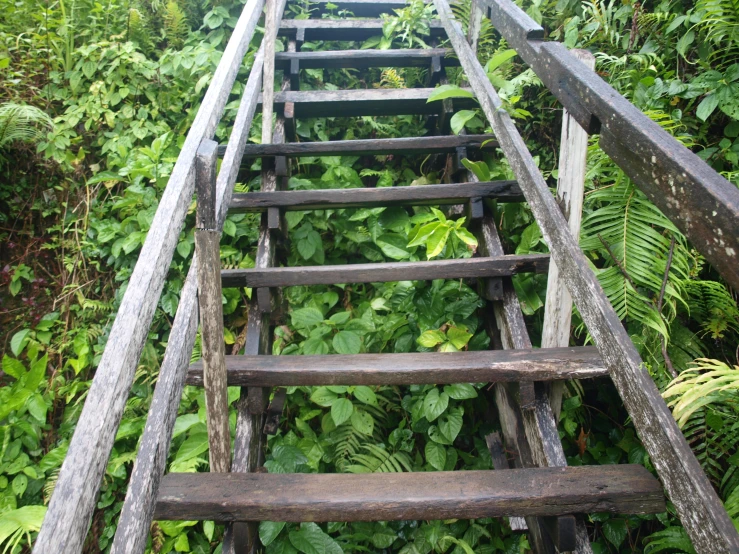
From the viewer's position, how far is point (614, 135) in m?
1.25

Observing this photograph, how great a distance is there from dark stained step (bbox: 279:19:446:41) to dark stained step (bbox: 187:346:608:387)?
2679 millimetres

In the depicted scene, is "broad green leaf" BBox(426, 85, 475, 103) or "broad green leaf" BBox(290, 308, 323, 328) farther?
"broad green leaf" BBox(426, 85, 475, 103)

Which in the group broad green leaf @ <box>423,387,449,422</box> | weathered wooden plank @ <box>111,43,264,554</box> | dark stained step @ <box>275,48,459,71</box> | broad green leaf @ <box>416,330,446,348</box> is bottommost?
broad green leaf @ <box>423,387,449,422</box>

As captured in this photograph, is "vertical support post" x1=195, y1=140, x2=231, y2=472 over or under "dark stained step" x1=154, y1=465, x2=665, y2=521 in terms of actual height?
over

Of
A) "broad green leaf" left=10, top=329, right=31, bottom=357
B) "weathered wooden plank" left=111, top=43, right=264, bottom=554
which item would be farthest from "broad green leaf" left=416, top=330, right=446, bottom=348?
"broad green leaf" left=10, top=329, right=31, bottom=357

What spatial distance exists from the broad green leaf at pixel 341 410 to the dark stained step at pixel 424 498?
1.93 ft

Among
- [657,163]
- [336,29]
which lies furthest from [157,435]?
[336,29]

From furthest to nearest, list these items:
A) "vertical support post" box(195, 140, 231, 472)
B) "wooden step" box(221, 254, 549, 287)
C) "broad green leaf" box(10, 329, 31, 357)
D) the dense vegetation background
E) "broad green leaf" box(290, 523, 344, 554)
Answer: "broad green leaf" box(10, 329, 31, 357) → "wooden step" box(221, 254, 549, 287) → the dense vegetation background → "broad green leaf" box(290, 523, 344, 554) → "vertical support post" box(195, 140, 231, 472)

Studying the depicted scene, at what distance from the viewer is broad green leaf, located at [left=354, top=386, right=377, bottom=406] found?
6.86 feet

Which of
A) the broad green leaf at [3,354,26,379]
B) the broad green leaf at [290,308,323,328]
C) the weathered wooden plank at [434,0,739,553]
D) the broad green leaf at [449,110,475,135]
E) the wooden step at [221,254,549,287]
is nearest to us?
the weathered wooden plank at [434,0,739,553]

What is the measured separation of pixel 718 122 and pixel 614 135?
5.21ft

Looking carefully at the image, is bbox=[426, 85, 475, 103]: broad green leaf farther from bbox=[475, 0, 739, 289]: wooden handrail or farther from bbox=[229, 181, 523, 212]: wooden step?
bbox=[475, 0, 739, 289]: wooden handrail

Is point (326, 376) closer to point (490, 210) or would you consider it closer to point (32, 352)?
point (490, 210)

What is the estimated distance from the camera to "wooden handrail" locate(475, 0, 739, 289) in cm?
87
